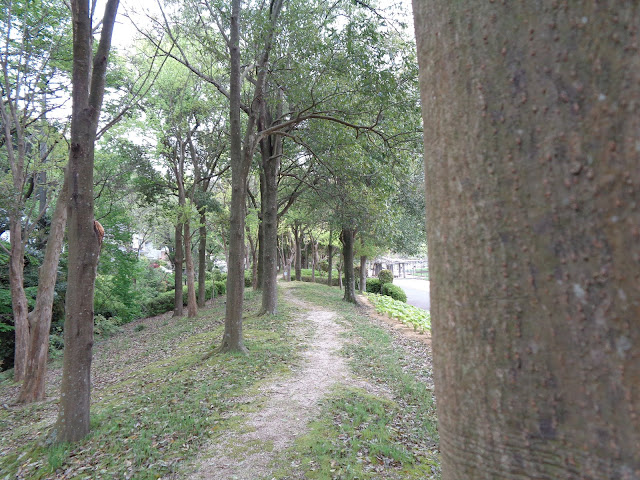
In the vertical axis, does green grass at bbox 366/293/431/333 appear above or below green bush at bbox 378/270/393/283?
below

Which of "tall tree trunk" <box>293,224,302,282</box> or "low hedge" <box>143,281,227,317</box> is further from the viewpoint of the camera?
"tall tree trunk" <box>293,224,302,282</box>

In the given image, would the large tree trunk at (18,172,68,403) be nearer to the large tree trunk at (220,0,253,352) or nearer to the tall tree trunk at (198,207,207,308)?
the large tree trunk at (220,0,253,352)

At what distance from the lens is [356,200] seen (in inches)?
467

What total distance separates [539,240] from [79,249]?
507 centimetres

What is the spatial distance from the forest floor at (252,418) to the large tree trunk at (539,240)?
318 cm

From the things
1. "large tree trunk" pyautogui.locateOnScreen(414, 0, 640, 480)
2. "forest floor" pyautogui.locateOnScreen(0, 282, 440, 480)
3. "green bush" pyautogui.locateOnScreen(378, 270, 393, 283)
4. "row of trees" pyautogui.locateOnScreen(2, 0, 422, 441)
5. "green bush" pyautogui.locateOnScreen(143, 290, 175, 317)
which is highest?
"row of trees" pyautogui.locateOnScreen(2, 0, 422, 441)

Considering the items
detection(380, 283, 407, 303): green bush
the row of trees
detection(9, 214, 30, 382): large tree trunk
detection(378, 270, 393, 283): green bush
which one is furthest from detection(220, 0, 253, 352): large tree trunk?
detection(378, 270, 393, 283): green bush

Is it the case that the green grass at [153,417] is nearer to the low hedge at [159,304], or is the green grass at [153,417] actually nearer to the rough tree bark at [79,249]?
the rough tree bark at [79,249]

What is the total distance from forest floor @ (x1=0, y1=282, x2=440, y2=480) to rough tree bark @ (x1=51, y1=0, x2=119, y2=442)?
14.7 inches

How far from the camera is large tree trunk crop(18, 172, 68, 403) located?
693cm

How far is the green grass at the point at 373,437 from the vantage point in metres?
3.70

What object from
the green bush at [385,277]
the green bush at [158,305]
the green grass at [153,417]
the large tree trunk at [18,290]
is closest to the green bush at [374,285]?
the green bush at [385,277]

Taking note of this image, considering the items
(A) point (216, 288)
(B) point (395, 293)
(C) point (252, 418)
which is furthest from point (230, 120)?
(A) point (216, 288)

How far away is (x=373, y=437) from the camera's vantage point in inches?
170
